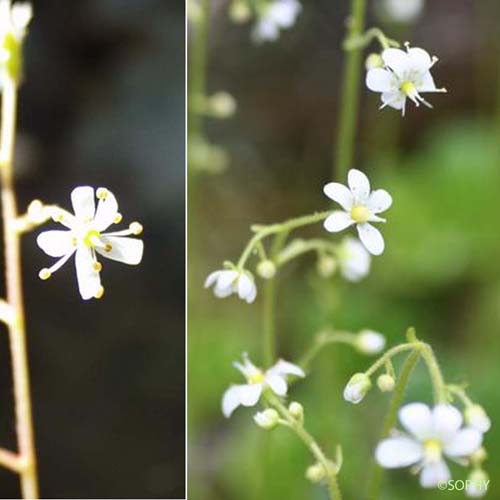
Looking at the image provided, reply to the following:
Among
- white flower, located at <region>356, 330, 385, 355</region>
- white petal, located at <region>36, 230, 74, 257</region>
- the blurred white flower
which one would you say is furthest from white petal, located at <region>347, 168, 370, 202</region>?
the blurred white flower

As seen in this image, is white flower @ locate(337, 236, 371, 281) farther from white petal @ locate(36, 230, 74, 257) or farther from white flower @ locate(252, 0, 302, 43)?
white petal @ locate(36, 230, 74, 257)

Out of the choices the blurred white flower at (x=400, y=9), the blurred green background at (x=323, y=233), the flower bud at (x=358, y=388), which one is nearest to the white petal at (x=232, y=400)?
the flower bud at (x=358, y=388)

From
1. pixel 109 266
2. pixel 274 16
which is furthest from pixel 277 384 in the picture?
pixel 109 266

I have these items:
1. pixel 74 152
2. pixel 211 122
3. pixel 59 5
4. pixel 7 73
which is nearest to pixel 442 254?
pixel 211 122

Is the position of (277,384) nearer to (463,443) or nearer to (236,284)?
(236,284)

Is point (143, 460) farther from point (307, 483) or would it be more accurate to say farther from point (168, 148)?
point (168, 148)
